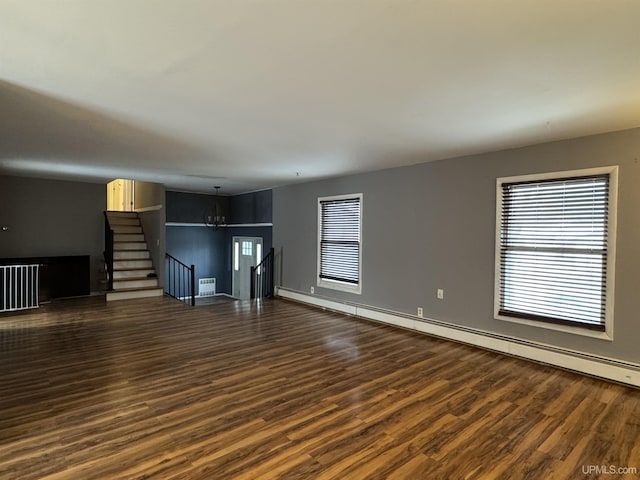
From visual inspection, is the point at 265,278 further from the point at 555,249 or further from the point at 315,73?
the point at 315,73

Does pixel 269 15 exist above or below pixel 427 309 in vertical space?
above

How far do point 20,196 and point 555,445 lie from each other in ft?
30.8

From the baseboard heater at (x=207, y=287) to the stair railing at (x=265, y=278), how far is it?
2310mm

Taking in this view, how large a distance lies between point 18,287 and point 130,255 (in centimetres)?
247

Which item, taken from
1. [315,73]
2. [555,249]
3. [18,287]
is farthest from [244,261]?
[315,73]

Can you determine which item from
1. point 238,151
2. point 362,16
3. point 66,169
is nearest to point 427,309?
point 238,151

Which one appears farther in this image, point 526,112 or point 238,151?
point 238,151

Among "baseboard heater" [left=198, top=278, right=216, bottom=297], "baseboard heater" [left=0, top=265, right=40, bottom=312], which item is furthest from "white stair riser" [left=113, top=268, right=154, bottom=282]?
"baseboard heater" [left=198, top=278, right=216, bottom=297]

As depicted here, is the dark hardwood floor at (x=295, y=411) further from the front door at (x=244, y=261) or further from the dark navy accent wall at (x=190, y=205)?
the dark navy accent wall at (x=190, y=205)

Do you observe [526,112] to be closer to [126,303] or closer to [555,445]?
[555,445]

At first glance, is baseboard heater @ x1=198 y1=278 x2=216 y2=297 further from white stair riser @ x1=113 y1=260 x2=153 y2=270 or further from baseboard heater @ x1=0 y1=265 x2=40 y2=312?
baseboard heater @ x1=0 y1=265 x2=40 y2=312

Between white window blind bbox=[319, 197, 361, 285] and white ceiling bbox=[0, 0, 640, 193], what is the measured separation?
2266mm

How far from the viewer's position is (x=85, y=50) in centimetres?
200

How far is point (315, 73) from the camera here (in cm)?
228
